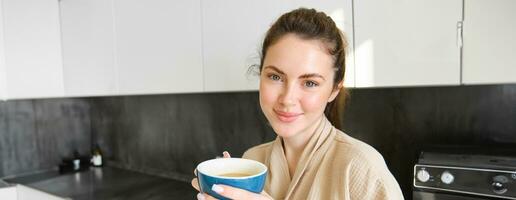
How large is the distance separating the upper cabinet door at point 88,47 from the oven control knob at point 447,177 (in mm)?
1438

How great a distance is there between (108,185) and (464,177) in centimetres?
173

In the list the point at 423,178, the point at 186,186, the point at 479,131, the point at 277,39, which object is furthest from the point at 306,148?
the point at 186,186

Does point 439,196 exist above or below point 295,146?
below

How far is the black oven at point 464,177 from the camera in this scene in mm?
838

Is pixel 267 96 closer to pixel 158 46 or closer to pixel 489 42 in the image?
pixel 489 42

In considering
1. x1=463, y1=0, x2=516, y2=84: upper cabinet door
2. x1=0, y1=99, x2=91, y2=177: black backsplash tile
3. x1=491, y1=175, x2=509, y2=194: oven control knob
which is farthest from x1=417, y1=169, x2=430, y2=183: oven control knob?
x1=0, y1=99, x2=91, y2=177: black backsplash tile

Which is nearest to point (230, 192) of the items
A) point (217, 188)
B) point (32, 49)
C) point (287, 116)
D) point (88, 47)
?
point (217, 188)

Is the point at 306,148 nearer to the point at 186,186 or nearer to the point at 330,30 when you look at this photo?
the point at 330,30

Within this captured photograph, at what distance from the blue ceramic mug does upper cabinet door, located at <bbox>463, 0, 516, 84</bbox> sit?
635 millimetres

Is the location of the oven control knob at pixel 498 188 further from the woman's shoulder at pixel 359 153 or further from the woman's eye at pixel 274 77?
the woman's eye at pixel 274 77

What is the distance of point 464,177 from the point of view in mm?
884

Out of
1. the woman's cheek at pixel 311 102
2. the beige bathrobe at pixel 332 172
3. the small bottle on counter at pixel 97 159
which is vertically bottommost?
the small bottle on counter at pixel 97 159

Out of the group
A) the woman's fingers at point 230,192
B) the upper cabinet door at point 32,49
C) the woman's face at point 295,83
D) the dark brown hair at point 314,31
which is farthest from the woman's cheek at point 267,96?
the upper cabinet door at point 32,49

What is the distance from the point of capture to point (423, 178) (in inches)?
36.7
